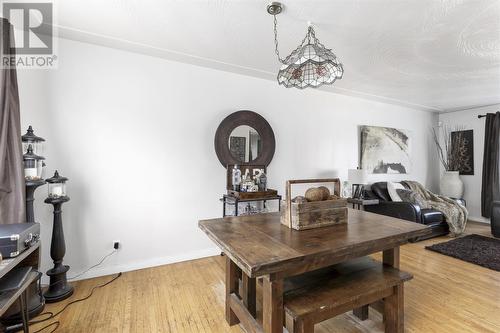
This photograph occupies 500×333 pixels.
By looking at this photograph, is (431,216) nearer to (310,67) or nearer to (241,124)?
(241,124)

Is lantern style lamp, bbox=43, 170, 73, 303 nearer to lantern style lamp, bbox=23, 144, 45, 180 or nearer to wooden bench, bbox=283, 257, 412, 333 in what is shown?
lantern style lamp, bbox=23, 144, 45, 180

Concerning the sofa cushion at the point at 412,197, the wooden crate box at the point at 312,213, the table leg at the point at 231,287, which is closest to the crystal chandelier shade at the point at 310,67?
the wooden crate box at the point at 312,213

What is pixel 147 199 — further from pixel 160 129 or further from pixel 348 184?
pixel 348 184

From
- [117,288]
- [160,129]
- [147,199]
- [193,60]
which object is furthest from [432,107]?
[117,288]

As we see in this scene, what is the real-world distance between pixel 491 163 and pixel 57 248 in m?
6.89

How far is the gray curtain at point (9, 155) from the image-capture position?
1.75 metres

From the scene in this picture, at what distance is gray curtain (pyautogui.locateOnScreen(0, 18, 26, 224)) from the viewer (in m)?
1.75

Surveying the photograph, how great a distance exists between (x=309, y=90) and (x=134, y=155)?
2788mm

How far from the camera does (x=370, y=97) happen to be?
4.30 m

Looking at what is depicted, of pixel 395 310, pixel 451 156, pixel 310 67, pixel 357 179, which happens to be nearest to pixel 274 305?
pixel 395 310

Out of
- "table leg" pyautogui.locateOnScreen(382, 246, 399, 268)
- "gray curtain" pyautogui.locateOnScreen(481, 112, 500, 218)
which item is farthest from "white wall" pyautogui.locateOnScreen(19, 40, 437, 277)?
A: "gray curtain" pyautogui.locateOnScreen(481, 112, 500, 218)

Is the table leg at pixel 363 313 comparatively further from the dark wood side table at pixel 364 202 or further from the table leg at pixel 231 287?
the dark wood side table at pixel 364 202

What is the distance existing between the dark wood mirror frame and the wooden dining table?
1477 mm

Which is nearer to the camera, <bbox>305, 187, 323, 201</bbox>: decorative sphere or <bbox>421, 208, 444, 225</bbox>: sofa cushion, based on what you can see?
<bbox>305, 187, 323, 201</bbox>: decorative sphere
